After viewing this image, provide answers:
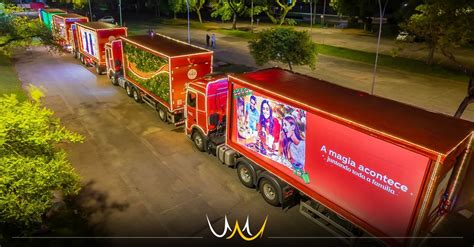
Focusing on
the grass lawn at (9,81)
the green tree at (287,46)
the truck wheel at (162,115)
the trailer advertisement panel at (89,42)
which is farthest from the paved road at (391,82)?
the grass lawn at (9,81)

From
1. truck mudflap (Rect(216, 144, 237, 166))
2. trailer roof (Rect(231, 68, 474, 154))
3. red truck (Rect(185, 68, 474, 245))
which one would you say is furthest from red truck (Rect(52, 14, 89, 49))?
trailer roof (Rect(231, 68, 474, 154))

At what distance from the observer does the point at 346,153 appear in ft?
29.8

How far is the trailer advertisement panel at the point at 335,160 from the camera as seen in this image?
8.08m

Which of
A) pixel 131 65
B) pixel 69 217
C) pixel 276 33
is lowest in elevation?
pixel 69 217

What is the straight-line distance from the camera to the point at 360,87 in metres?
28.2

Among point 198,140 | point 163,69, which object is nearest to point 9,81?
point 163,69

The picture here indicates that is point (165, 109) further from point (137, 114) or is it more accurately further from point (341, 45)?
point (341, 45)

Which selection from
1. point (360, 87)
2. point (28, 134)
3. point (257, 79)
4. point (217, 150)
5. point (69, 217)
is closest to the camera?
point (28, 134)

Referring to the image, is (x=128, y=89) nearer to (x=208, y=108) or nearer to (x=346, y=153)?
(x=208, y=108)

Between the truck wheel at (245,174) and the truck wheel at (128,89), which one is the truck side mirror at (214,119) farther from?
the truck wheel at (128,89)

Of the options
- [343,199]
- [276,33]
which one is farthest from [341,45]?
[343,199]

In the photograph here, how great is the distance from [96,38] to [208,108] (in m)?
17.9

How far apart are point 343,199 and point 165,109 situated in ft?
42.4

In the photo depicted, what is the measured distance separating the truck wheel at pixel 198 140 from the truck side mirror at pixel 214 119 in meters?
1.28
